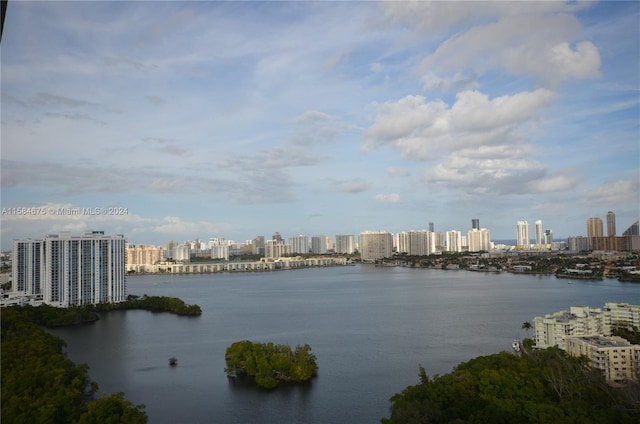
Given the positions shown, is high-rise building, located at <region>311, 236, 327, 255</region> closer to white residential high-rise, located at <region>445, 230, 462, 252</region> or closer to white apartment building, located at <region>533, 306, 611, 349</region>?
white residential high-rise, located at <region>445, 230, 462, 252</region>

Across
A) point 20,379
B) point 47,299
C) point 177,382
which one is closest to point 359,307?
point 177,382

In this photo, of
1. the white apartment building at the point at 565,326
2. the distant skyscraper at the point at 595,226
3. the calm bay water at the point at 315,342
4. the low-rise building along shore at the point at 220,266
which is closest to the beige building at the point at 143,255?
the low-rise building along shore at the point at 220,266

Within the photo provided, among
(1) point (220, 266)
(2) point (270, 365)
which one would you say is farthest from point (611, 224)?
(2) point (270, 365)

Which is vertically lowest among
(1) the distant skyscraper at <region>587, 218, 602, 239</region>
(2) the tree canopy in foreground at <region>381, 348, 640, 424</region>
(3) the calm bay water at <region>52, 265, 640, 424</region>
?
(3) the calm bay water at <region>52, 265, 640, 424</region>

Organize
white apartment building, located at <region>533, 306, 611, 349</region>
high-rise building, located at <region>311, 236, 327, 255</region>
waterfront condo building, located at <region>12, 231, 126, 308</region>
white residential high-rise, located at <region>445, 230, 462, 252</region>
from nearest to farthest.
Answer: white apartment building, located at <region>533, 306, 611, 349</region> < waterfront condo building, located at <region>12, 231, 126, 308</region> < white residential high-rise, located at <region>445, 230, 462, 252</region> < high-rise building, located at <region>311, 236, 327, 255</region>

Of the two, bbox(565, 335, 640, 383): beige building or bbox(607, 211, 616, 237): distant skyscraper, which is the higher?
bbox(607, 211, 616, 237): distant skyscraper

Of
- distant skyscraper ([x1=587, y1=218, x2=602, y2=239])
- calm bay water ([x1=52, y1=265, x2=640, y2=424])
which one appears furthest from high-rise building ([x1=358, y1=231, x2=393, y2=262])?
calm bay water ([x1=52, y1=265, x2=640, y2=424])
